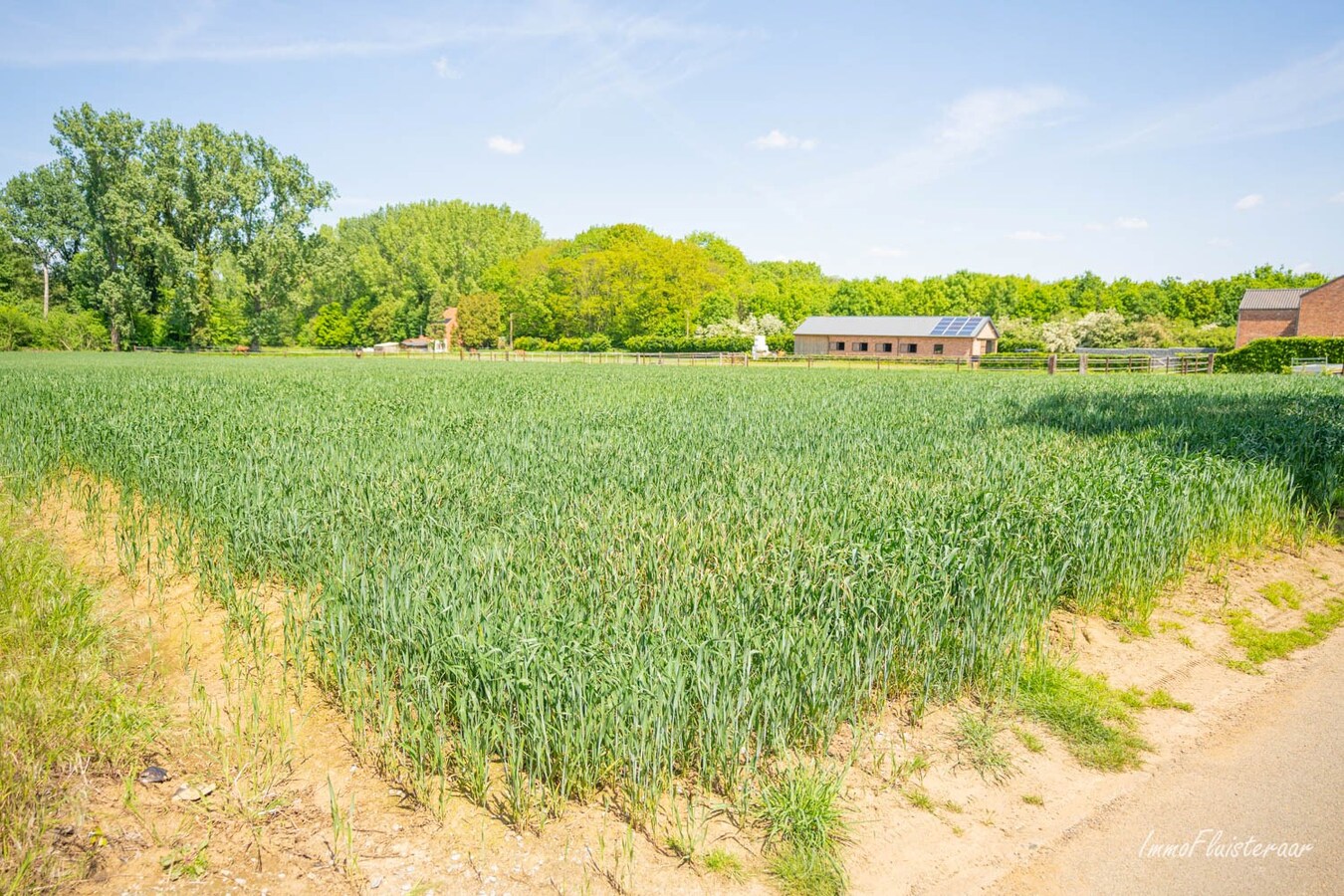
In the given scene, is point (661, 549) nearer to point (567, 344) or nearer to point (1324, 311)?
point (1324, 311)

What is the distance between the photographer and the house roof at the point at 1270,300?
6316 cm

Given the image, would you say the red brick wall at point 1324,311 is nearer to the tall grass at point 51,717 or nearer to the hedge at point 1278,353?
the hedge at point 1278,353

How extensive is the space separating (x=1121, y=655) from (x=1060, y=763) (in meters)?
1.90

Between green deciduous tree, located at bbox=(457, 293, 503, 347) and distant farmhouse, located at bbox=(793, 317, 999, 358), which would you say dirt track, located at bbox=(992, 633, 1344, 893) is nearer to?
distant farmhouse, located at bbox=(793, 317, 999, 358)

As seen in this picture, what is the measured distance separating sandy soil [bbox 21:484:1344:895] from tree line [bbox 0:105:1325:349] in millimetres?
62142

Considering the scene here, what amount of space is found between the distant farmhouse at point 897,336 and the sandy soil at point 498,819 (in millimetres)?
64197

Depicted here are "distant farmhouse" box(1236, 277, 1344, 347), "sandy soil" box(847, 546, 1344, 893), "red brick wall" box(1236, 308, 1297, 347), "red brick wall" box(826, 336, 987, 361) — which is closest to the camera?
"sandy soil" box(847, 546, 1344, 893)

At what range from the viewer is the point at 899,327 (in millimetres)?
71875

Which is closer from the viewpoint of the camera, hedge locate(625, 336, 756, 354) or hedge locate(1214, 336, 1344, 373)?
hedge locate(1214, 336, 1344, 373)

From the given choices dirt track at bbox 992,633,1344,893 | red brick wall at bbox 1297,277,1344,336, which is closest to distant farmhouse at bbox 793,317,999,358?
red brick wall at bbox 1297,277,1344,336

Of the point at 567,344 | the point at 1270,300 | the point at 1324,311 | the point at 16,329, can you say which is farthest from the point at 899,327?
the point at 16,329

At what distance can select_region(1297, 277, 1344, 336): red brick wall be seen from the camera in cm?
5478

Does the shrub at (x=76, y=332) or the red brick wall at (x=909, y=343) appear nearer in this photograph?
the shrub at (x=76, y=332)

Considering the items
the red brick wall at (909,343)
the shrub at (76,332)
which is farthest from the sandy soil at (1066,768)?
the shrub at (76,332)
